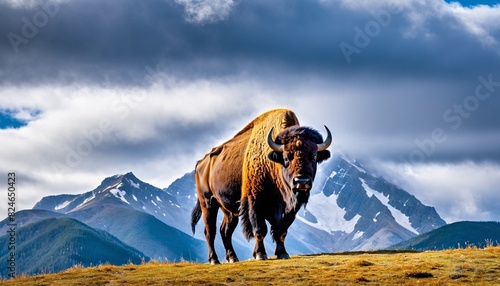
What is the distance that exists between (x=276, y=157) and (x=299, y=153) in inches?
42.8

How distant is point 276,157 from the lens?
2669 centimetres

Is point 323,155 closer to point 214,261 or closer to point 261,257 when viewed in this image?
point 261,257

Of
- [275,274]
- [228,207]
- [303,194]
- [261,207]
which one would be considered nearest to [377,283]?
[275,274]

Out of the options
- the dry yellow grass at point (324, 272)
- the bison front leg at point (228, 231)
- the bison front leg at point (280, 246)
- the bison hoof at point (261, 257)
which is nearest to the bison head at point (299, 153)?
the bison front leg at point (280, 246)

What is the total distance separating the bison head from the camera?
2556 cm

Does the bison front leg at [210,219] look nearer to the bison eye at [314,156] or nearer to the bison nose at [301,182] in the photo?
the bison eye at [314,156]

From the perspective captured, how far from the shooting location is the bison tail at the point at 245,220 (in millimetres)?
28047

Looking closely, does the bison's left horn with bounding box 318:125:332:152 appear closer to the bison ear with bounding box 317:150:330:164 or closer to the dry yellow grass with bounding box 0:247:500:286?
the bison ear with bounding box 317:150:330:164

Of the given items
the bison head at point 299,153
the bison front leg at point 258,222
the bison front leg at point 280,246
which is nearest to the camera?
the bison head at point 299,153

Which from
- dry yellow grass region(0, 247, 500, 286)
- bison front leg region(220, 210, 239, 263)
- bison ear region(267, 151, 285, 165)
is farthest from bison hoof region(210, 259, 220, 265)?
bison ear region(267, 151, 285, 165)

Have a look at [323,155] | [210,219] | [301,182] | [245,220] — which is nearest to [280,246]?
[245,220]

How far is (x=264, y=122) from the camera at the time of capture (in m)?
30.3

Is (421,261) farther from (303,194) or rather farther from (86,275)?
(86,275)

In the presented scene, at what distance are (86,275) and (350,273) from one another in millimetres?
9187
